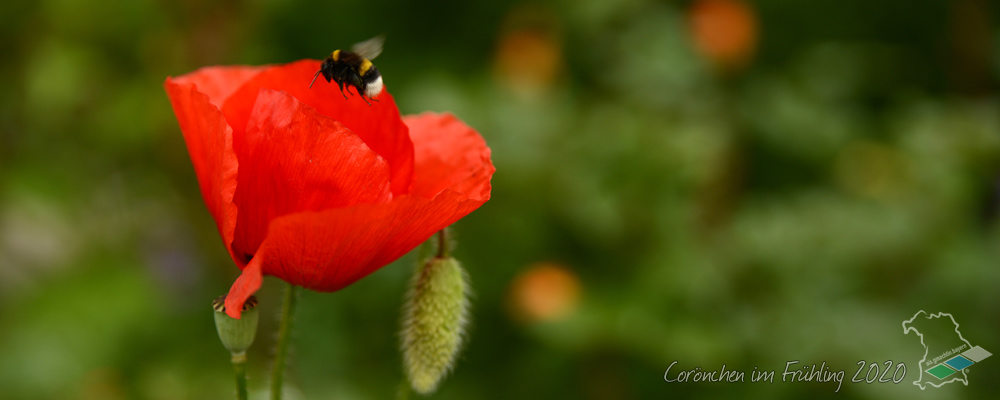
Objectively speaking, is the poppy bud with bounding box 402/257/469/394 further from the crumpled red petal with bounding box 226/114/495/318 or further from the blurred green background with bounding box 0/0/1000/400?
the blurred green background with bounding box 0/0/1000/400

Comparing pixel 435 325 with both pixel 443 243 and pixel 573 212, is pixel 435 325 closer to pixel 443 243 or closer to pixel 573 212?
pixel 443 243

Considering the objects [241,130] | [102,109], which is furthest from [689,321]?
[102,109]

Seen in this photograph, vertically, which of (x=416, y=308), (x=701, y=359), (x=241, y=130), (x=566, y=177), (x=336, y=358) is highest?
(x=241, y=130)

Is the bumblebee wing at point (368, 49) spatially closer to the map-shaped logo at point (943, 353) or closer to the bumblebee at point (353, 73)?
the bumblebee at point (353, 73)

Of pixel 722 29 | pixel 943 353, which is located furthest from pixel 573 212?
pixel 943 353

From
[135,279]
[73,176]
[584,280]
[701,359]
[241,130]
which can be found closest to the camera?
[241,130]

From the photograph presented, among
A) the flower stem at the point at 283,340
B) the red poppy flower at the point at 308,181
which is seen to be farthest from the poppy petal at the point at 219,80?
the flower stem at the point at 283,340

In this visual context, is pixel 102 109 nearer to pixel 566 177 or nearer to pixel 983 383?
pixel 566 177

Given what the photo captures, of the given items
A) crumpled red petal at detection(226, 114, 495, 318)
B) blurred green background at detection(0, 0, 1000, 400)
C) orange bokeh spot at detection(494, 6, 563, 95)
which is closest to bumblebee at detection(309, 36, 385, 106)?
crumpled red petal at detection(226, 114, 495, 318)
